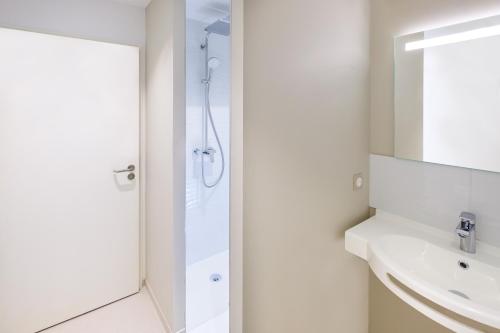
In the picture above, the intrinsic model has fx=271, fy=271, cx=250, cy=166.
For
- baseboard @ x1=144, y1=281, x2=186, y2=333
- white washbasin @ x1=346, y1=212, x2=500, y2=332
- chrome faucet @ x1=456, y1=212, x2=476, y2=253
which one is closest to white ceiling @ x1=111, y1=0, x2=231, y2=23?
white washbasin @ x1=346, y1=212, x2=500, y2=332

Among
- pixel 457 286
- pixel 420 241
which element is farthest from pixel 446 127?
pixel 457 286

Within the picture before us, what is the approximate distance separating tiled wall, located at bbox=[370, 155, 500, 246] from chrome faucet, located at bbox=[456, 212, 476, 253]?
0.17ft

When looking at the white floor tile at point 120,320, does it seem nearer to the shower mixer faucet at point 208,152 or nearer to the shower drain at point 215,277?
the shower drain at point 215,277

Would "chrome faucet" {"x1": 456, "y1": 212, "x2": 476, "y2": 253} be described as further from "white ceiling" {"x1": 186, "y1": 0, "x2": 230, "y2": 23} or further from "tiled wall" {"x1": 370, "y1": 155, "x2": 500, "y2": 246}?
"white ceiling" {"x1": 186, "y1": 0, "x2": 230, "y2": 23}

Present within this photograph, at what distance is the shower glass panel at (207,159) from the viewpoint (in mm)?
2203

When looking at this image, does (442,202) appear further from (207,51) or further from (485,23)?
(207,51)

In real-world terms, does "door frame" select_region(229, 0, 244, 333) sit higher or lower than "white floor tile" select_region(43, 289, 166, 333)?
higher

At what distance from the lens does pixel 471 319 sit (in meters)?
0.80

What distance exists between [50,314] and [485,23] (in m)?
2.94

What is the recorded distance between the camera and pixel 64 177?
1.89 metres

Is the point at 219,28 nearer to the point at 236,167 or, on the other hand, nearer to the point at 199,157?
the point at 199,157

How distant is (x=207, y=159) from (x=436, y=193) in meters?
1.78

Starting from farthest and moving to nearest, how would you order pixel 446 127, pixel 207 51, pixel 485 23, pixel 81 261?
pixel 207 51, pixel 81 261, pixel 446 127, pixel 485 23

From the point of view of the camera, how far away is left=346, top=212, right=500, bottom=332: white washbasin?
831mm
